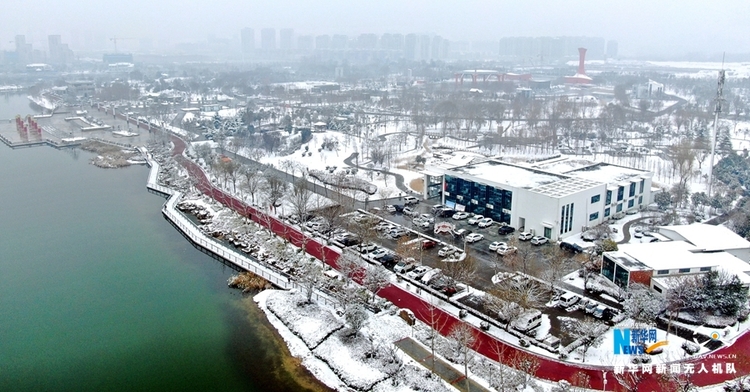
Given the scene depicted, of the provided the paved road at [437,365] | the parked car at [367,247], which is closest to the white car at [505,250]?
the parked car at [367,247]

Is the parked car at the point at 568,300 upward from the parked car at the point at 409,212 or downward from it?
downward

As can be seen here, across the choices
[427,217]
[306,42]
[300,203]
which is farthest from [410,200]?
[306,42]

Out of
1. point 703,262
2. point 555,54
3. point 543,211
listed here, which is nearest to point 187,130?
point 543,211

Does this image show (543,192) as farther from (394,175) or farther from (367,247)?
(394,175)

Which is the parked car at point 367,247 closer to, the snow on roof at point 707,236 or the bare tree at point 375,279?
the bare tree at point 375,279

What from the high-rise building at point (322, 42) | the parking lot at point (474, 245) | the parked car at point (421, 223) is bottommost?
the parking lot at point (474, 245)

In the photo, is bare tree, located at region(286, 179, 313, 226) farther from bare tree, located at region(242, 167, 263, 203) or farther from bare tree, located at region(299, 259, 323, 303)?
bare tree, located at region(299, 259, 323, 303)

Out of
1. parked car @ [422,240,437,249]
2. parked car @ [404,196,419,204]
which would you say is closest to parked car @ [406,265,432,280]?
parked car @ [422,240,437,249]
